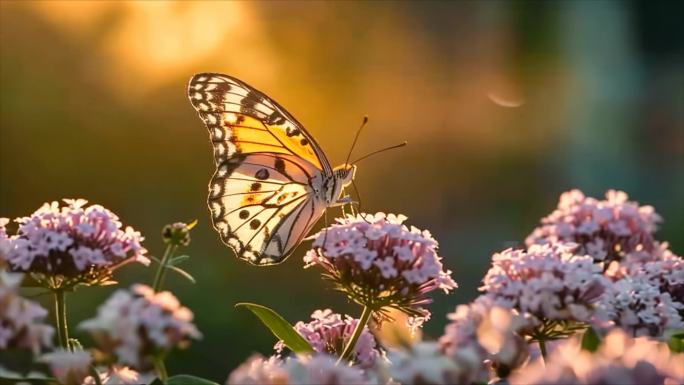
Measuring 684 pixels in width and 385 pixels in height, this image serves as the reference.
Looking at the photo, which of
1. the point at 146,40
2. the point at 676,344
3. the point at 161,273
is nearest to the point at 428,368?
the point at 161,273


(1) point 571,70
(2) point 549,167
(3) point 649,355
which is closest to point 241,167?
(3) point 649,355

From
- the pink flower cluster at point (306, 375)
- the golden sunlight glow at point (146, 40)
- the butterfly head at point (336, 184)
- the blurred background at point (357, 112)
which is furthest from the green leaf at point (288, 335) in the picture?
Result: the golden sunlight glow at point (146, 40)

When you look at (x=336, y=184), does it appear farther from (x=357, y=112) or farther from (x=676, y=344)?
(x=357, y=112)

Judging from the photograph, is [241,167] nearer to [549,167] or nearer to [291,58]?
[291,58]

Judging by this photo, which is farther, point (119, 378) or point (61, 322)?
point (61, 322)

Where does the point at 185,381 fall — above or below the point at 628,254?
below

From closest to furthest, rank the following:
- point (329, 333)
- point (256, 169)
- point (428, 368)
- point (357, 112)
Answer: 1. point (428, 368)
2. point (329, 333)
3. point (256, 169)
4. point (357, 112)
